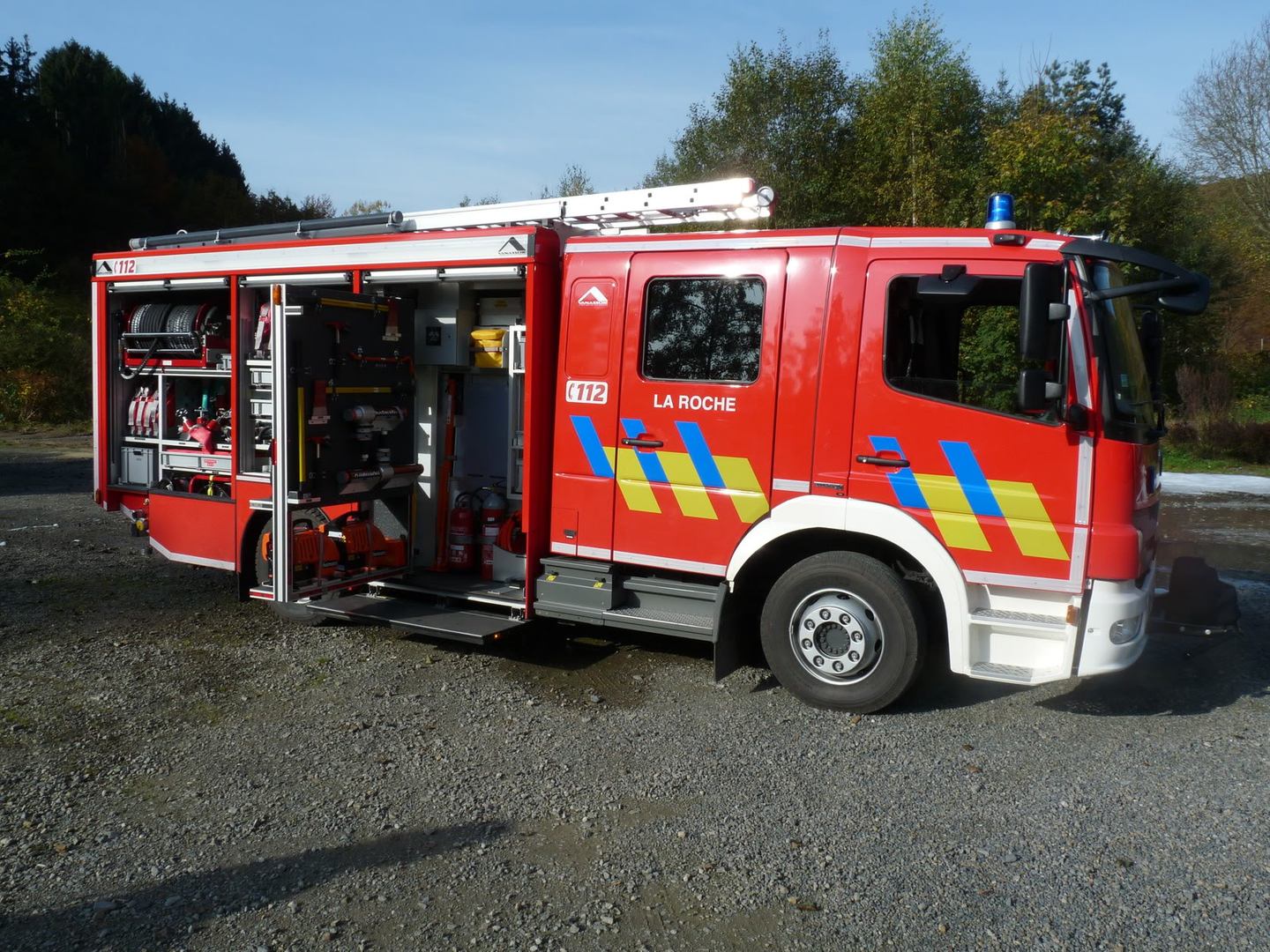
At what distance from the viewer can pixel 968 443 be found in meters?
5.13

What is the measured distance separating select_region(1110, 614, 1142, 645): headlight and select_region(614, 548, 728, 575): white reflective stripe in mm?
2032

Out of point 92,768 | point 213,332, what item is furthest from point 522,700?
point 213,332

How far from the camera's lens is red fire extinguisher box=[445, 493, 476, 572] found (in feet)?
23.4

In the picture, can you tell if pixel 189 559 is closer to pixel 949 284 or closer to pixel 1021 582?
pixel 949 284

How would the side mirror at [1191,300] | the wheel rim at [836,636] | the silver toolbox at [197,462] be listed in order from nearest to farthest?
1. the side mirror at [1191,300]
2. the wheel rim at [836,636]
3. the silver toolbox at [197,462]

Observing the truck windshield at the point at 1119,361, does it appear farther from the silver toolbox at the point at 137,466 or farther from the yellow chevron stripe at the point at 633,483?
the silver toolbox at the point at 137,466

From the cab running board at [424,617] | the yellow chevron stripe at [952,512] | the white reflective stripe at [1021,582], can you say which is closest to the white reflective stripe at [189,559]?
the cab running board at [424,617]

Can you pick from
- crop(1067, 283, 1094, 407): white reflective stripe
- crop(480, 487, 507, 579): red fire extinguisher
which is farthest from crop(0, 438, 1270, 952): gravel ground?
crop(1067, 283, 1094, 407): white reflective stripe

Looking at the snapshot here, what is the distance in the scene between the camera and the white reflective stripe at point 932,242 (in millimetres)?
5176

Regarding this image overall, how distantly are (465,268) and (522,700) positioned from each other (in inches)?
109

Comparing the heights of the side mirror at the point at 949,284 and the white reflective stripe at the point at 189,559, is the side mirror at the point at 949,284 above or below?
above

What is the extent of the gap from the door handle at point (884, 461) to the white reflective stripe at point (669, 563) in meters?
1.00

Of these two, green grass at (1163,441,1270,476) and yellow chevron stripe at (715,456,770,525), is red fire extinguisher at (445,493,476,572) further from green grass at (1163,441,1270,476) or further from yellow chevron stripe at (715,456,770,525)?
green grass at (1163,441,1270,476)

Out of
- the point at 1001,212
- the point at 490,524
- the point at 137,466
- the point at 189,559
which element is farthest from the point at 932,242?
the point at 137,466
